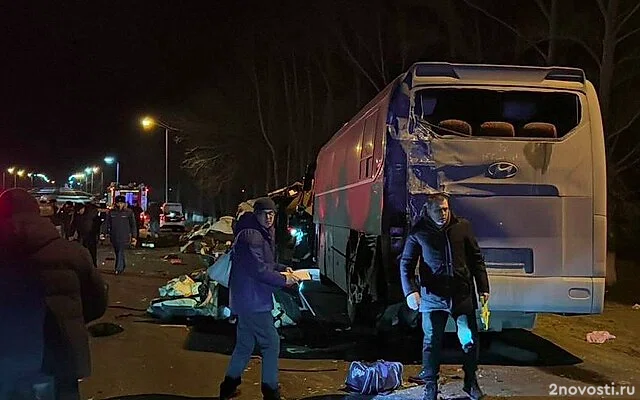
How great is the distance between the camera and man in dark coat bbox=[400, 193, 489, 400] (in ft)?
24.5

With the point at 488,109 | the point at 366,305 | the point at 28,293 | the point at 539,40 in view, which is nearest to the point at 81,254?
the point at 28,293

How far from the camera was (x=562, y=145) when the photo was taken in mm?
9234

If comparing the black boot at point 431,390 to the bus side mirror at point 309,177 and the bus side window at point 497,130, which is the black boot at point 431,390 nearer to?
the bus side window at point 497,130

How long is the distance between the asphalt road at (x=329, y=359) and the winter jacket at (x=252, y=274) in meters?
1.03

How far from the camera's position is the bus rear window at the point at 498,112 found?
374 inches

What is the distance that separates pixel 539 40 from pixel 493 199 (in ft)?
38.3

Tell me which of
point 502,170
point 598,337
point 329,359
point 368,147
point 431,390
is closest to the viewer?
point 431,390

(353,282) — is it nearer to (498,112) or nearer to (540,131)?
(498,112)

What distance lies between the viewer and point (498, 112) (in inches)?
392

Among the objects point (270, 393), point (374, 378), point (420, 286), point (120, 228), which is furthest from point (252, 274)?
point (120, 228)

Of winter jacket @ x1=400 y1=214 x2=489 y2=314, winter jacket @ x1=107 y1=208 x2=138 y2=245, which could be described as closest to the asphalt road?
winter jacket @ x1=400 y1=214 x2=489 y2=314

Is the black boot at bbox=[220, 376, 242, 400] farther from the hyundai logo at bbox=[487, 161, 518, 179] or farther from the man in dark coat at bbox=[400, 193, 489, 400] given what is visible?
the hyundai logo at bbox=[487, 161, 518, 179]

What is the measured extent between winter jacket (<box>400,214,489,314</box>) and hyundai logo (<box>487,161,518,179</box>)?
1.75m

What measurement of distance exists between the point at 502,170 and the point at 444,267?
2.15 metres
